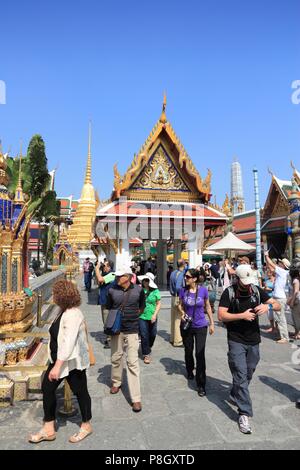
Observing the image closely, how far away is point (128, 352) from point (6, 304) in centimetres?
176

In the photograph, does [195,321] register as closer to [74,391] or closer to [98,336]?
[74,391]

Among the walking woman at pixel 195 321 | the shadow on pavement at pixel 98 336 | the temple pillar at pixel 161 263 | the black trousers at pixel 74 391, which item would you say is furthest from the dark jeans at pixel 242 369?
the temple pillar at pixel 161 263

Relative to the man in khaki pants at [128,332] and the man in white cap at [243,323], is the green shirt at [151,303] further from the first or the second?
the man in white cap at [243,323]

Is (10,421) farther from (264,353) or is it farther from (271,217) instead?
(271,217)

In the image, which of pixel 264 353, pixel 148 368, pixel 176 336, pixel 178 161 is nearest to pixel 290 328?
pixel 264 353

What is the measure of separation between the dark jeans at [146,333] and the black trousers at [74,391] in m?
2.28

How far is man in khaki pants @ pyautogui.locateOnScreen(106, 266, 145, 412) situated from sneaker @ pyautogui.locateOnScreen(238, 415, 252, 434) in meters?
1.12

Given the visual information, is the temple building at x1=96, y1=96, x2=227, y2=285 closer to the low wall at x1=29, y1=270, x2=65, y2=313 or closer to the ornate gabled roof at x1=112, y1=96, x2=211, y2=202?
the ornate gabled roof at x1=112, y1=96, x2=211, y2=202

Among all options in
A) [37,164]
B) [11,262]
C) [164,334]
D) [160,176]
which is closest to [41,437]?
[11,262]

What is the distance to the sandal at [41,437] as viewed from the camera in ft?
10.3

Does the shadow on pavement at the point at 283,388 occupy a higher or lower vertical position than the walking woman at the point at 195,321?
lower

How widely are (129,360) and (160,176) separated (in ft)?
30.7

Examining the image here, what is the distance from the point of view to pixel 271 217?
92.0 ft

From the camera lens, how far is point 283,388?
465 centimetres
